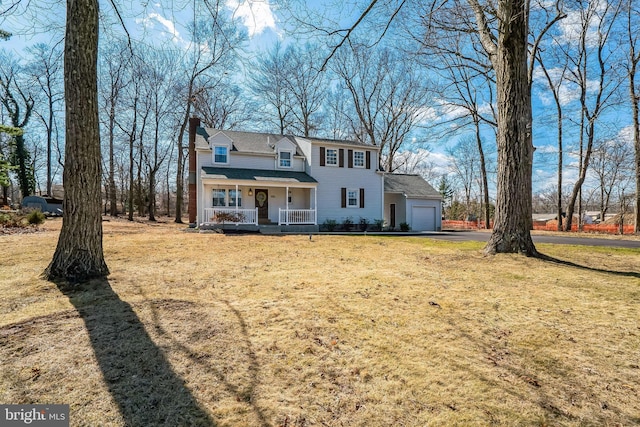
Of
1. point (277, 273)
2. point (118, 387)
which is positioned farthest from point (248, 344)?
point (277, 273)

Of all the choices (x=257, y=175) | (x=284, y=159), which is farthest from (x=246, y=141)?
(x=257, y=175)

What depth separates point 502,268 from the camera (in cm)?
609

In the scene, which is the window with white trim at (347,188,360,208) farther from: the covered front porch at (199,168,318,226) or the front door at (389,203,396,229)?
the front door at (389,203,396,229)

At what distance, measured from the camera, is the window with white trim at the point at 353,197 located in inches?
827

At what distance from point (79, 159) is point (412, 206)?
21.1 m

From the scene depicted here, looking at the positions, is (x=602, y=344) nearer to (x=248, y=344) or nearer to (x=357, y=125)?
(x=248, y=344)

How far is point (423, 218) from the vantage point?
23.5 m

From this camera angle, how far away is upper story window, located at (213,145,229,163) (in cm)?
1850

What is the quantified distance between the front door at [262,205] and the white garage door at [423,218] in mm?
11017

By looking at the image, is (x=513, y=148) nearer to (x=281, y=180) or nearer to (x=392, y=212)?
(x=281, y=180)

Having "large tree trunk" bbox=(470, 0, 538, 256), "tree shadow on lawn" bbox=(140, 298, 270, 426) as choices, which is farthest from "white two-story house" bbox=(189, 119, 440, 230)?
"tree shadow on lawn" bbox=(140, 298, 270, 426)

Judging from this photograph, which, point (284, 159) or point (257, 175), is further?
point (284, 159)

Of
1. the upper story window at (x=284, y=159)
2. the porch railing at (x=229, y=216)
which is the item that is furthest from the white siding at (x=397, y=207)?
the porch railing at (x=229, y=216)

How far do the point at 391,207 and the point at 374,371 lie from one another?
21958 millimetres
